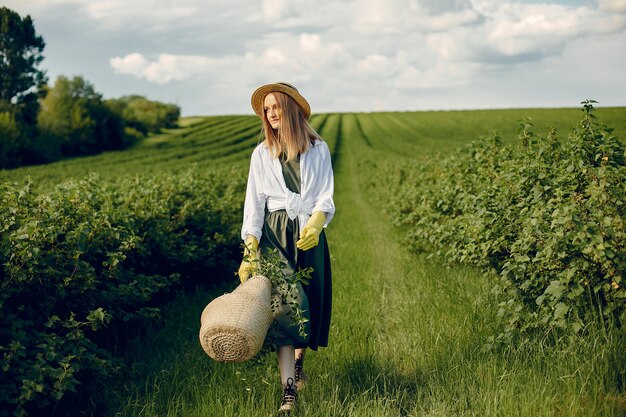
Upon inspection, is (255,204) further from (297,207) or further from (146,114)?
(146,114)

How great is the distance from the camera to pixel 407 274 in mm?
7578

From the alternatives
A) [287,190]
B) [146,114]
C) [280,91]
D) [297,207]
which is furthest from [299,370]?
[146,114]

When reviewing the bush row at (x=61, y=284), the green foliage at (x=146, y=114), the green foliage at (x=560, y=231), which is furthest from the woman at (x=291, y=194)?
the green foliage at (x=146, y=114)

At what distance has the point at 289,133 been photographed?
3908 mm

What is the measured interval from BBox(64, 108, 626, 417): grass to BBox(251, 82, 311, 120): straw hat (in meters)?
1.82

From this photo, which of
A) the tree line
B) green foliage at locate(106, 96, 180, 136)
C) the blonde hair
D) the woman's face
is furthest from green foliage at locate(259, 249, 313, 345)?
green foliage at locate(106, 96, 180, 136)

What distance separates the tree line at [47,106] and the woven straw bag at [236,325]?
46.6 m

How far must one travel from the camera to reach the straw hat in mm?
3942

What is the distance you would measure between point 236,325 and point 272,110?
1.72 meters

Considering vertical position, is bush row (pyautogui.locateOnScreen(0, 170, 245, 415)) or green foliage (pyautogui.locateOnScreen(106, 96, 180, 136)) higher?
green foliage (pyautogui.locateOnScreen(106, 96, 180, 136))

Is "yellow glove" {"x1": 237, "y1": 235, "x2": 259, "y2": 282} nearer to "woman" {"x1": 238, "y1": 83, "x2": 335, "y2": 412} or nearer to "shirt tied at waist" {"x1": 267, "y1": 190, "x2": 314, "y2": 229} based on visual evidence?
"woman" {"x1": 238, "y1": 83, "x2": 335, "y2": 412}

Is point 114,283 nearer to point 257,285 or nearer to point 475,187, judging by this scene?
point 257,285

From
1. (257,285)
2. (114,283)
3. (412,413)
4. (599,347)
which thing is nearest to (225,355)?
(257,285)

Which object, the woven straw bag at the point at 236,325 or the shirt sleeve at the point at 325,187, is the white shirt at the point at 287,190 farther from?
the woven straw bag at the point at 236,325
